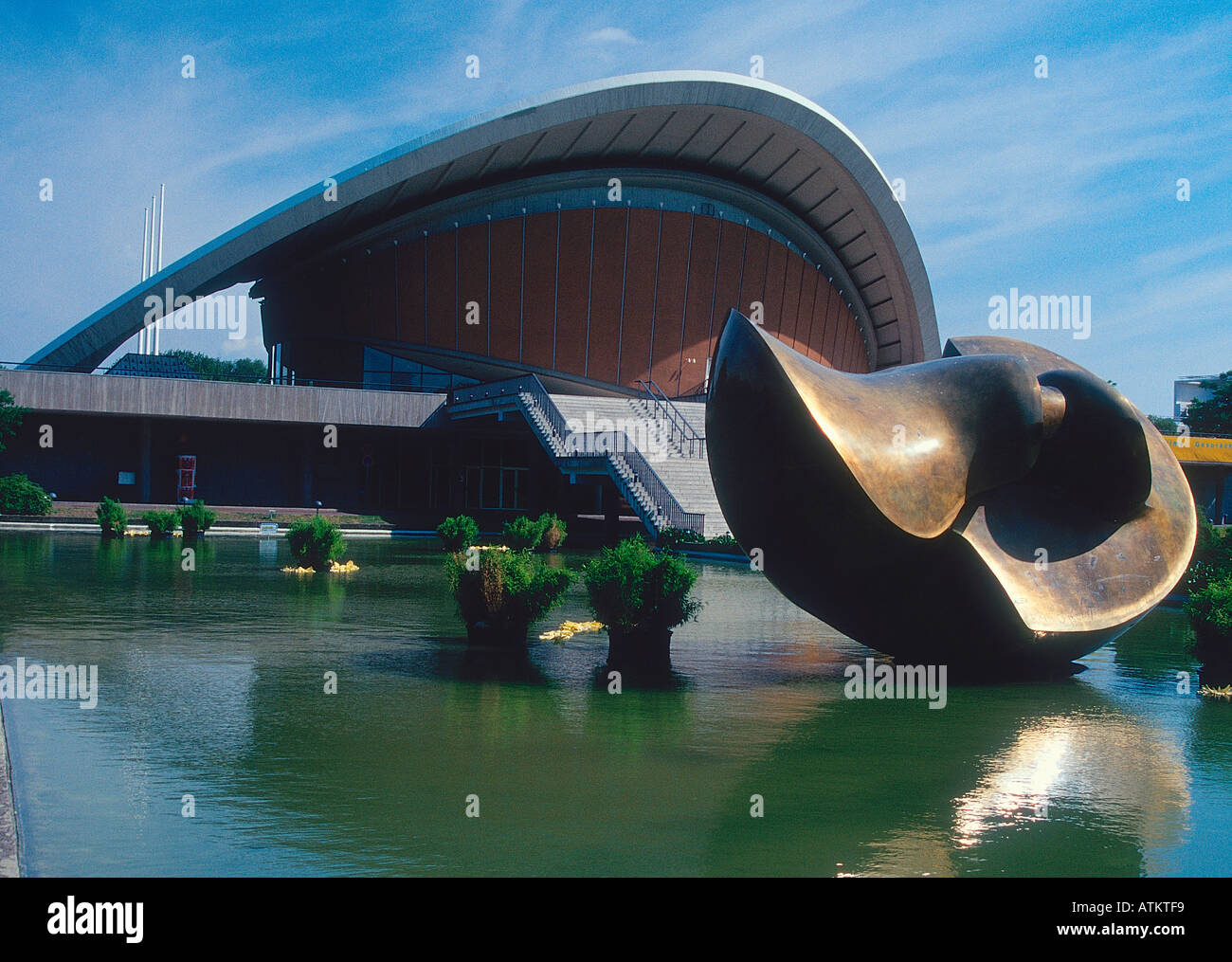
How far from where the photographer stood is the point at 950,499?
8914 millimetres

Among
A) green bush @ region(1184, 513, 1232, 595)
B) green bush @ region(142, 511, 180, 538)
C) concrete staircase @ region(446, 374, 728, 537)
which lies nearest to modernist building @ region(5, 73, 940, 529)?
concrete staircase @ region(446, 374, 728, 537)

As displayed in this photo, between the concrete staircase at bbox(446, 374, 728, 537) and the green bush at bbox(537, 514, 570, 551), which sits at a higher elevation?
the concrete staircase at bbox(446, 374, 728, 537)

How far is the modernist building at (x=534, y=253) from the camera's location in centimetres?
3809

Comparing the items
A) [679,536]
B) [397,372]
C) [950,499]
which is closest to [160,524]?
[679,536]

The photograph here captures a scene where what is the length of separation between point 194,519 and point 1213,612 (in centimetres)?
2300

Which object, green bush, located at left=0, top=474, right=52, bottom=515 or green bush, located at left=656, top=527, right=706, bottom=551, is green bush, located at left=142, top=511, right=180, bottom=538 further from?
green bush, located at left=656, top=527, right=706, bottom=551

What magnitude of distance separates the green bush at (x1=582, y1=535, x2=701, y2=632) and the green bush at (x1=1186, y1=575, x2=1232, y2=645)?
178 inches

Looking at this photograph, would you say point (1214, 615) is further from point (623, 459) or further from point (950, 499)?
point (623, 459)

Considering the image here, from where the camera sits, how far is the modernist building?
125ft

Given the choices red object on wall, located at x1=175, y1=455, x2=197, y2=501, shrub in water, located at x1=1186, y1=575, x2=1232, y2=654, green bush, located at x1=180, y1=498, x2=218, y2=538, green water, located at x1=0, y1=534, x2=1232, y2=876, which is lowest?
green water, located at x1=0, y1=534, x2=1232, y2=876

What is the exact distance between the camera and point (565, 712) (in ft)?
27.3

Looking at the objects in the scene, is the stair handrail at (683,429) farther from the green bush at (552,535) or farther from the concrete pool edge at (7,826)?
the concrete pool edge at (7,826)
